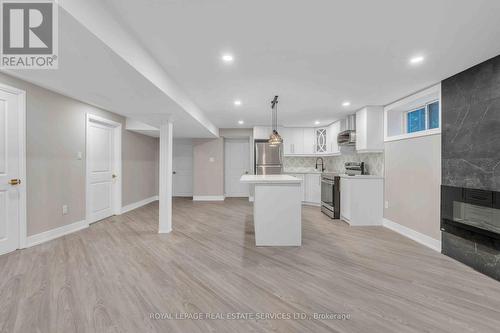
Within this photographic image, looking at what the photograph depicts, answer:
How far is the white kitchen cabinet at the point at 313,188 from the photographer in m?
6.06

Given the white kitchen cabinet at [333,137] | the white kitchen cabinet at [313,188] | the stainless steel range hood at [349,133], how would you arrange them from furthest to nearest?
1. the white kitchen cabinet at [313,188]
2. the white kitchen cabinet at [333,137]
3. the stainless steel range hood at [349,133]

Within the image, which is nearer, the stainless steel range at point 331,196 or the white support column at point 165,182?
the white support column at point 165,182

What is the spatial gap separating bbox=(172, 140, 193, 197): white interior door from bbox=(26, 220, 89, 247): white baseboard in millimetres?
3740

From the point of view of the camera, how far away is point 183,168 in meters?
7.62

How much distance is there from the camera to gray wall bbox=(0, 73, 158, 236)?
303 cm

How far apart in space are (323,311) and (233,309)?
75 cm

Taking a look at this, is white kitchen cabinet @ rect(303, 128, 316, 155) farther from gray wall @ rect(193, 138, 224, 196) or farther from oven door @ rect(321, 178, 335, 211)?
gray wall @ rect(193, 138, 224, 196)

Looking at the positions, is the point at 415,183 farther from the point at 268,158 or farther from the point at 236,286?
the point at 268,158

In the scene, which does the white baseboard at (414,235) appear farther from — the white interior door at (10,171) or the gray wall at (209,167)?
the white interior door at (10,171)

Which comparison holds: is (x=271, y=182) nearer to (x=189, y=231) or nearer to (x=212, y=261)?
(x=212, y=261)

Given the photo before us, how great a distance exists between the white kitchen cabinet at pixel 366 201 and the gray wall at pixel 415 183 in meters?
0.13

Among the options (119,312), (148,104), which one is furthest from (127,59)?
(119,312)

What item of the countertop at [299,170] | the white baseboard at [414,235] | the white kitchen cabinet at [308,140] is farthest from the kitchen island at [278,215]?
the white kitchen cabinet at [308,140]

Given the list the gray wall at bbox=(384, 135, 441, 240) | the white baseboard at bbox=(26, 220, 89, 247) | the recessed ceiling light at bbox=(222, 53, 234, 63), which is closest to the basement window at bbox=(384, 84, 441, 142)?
the gray wall at bbox=(384, 135, 441, 240)
